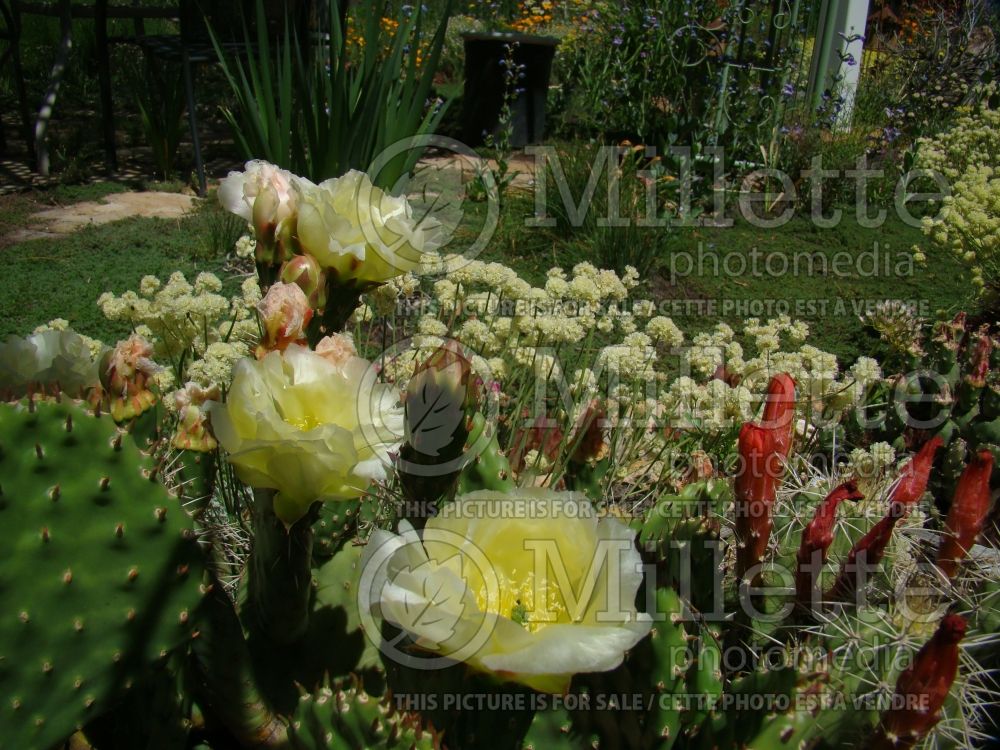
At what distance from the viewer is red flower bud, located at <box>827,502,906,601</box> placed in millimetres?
1194

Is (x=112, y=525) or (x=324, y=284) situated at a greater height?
(x=324, y=284)

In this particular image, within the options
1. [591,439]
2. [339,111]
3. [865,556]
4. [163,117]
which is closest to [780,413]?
[865,556]

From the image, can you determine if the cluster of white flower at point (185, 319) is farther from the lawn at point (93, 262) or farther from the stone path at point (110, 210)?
the stone path at point (110, 210)

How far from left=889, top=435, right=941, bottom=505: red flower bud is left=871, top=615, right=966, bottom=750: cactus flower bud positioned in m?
0.40

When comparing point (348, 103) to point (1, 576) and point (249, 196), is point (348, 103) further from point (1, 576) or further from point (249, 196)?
point (1, 576)

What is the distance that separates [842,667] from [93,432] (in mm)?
979

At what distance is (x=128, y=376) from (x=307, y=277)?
40 cm

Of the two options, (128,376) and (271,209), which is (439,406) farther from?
(128,376)

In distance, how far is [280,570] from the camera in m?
0.97

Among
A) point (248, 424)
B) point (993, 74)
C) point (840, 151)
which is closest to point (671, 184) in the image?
point (840, 151)

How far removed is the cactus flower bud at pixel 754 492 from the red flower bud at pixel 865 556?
0.12 meters

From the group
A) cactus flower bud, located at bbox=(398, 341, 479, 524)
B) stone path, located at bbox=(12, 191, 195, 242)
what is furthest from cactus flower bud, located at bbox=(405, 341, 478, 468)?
stone path, located at bbox=(12, 191, 195, 242)

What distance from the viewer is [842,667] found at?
1.19m

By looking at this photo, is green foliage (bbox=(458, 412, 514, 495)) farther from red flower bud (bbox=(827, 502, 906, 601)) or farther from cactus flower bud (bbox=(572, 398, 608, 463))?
red flower bud (bbox=(827, 502, 906, 601))
